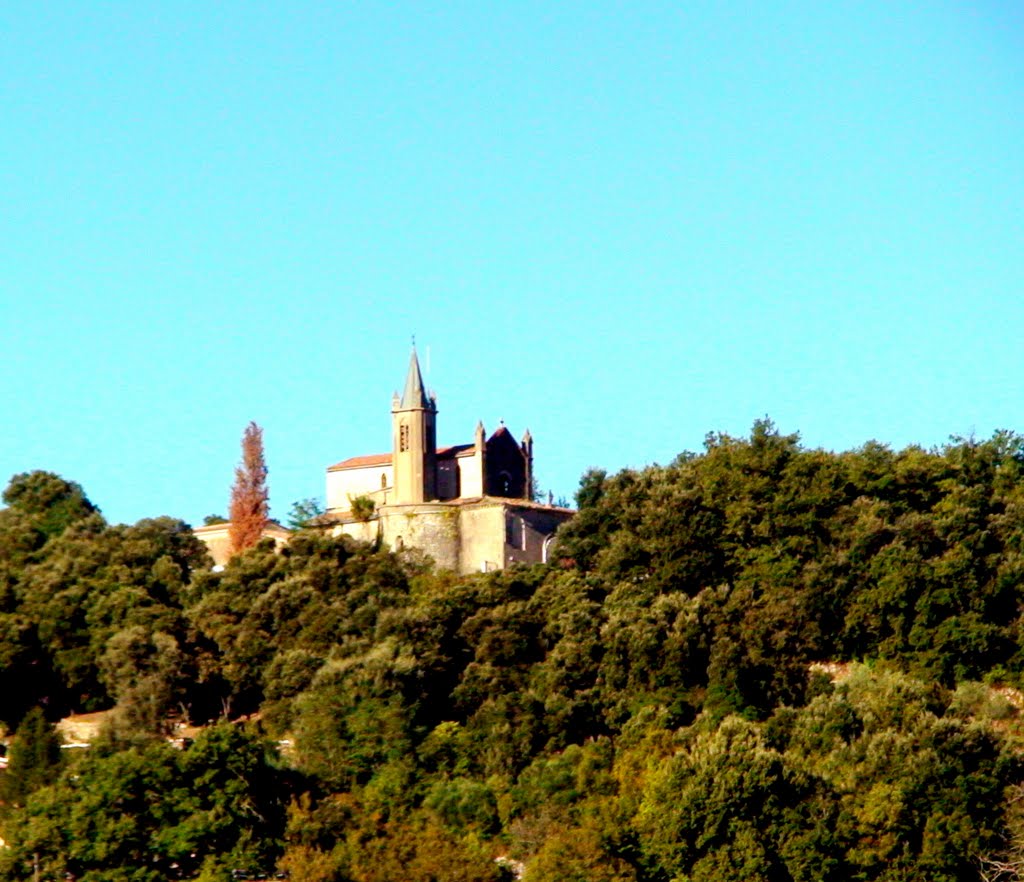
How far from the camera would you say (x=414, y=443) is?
239ft

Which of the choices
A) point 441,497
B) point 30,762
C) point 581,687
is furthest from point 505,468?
point 30,762

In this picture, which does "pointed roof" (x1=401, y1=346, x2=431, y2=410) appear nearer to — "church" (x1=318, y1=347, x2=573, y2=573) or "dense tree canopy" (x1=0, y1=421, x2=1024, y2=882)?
"church" (x1=318, y1=347, x2=573, y2=573)

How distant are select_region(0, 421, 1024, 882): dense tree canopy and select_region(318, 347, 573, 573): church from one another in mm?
3237

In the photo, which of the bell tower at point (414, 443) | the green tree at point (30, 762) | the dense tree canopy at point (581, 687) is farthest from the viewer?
the bell tower at point (414, 443)

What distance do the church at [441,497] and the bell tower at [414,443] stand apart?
3 centimetres

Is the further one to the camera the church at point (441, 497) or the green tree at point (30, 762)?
the church at point (441, 497)

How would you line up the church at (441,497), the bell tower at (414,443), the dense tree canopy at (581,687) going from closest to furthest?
the dense tree canopy at (581,687)
the church at (441,497)
the bell tower at (414,443)

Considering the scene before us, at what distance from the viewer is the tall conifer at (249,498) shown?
233ft

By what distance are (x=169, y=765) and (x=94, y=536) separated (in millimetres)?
18611

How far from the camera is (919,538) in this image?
57.1 m

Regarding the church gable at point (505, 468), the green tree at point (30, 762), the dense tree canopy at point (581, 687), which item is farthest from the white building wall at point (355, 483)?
the green tree at point (30, 762)

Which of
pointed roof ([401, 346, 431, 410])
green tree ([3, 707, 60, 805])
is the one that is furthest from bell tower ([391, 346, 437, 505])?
green tree ([3, 707, 60, 805])

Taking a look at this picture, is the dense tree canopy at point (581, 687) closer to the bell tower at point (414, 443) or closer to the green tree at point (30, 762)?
the green tree at point (30, 762)

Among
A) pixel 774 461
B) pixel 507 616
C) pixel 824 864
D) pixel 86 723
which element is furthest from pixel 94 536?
pixel 824 864
